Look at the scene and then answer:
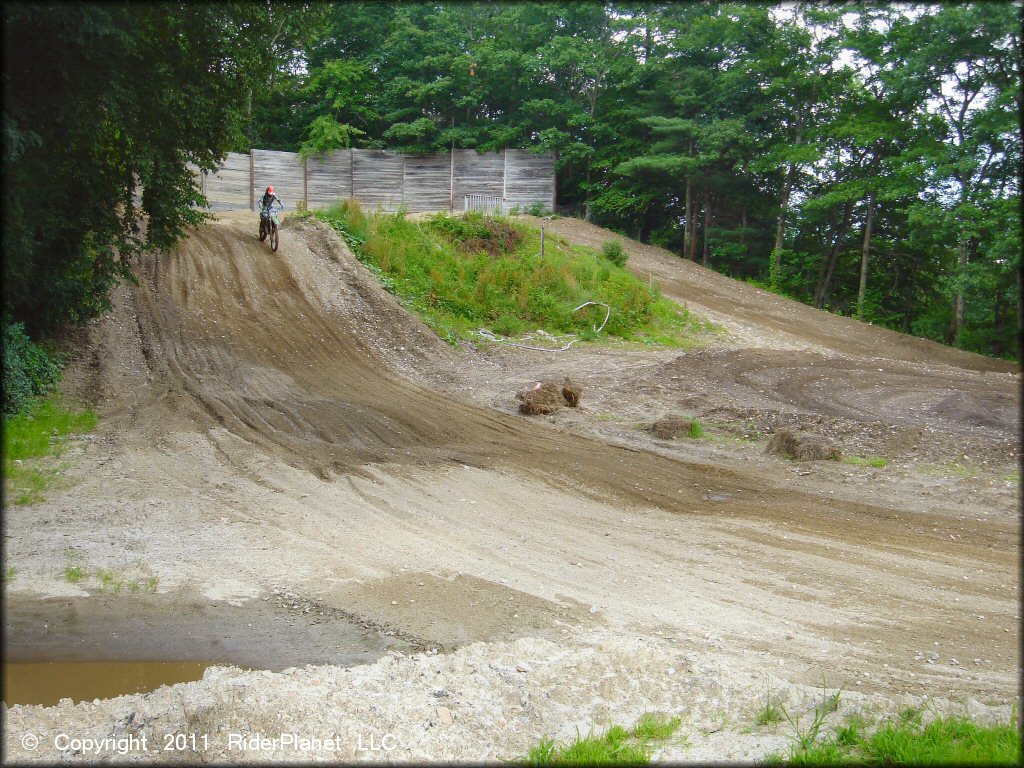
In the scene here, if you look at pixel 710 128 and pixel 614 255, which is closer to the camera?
pixel 614 255

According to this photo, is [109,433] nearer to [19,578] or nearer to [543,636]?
[19,578]

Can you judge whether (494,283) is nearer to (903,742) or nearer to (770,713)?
(770,713)

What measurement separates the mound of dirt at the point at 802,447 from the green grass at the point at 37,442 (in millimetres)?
9225

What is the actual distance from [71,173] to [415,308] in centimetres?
939

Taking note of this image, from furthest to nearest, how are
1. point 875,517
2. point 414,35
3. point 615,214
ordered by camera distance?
point 615,214
point 414,35
point 875,517

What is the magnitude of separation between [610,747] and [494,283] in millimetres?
17508

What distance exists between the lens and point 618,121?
3419 centimetres

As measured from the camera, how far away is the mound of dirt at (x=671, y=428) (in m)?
11.4

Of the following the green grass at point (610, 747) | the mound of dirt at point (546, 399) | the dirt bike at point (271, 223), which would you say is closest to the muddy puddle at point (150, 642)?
the green grass at point (610, 747)

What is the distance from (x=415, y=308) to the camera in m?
18.9

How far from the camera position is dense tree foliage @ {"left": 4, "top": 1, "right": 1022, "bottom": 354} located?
895 cm

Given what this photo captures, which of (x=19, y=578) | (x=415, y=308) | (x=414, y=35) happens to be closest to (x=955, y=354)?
A: (x=415, y=308)

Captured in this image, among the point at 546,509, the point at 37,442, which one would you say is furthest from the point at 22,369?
the point at 546,509

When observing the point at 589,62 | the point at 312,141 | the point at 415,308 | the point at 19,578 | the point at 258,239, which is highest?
the point at 589,62
